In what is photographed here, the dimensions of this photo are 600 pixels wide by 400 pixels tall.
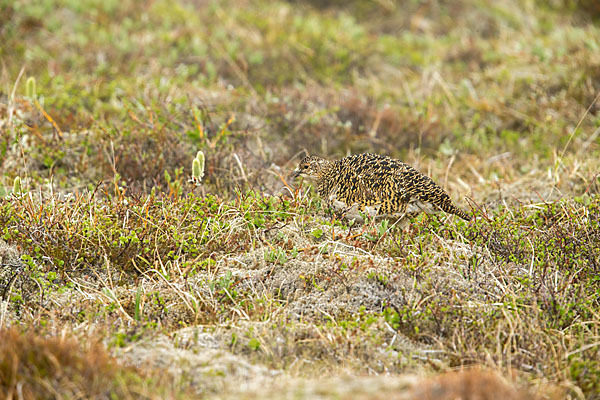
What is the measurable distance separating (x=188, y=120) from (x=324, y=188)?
2077mm

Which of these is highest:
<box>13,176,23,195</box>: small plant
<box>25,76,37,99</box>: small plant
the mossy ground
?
<box>25,76,37,99</box>: small plant

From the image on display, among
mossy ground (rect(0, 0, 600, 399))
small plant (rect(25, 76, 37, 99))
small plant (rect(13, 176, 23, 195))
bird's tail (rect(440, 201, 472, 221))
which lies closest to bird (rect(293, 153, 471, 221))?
Result: bird's tail (rect(440, 201, 472, 221))

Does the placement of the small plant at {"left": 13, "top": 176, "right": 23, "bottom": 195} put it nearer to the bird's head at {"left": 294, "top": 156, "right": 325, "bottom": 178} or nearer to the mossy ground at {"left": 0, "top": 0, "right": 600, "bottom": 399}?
the mossy ground at {"left": 0, "top": 0, "right": 600, "bottom": 399}

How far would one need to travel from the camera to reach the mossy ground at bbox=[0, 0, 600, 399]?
3197 mm

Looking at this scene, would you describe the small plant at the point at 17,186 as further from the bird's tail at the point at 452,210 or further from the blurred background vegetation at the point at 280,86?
the bird's tail at the point at 452,210

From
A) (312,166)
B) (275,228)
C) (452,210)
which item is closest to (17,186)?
(275,228)

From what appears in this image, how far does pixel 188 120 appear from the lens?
6137 mm

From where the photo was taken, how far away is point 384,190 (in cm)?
439

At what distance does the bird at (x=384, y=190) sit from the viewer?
436 cm

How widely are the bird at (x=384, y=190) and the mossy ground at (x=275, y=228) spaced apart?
128 millimetres

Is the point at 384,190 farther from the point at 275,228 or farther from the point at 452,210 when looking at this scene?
the point at 275,228

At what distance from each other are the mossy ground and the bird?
0.13 meters

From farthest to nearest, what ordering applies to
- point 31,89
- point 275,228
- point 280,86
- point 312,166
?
point 280,86, point 31,89, point 312,166, point 275,228

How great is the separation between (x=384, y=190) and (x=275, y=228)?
0.83 meters
